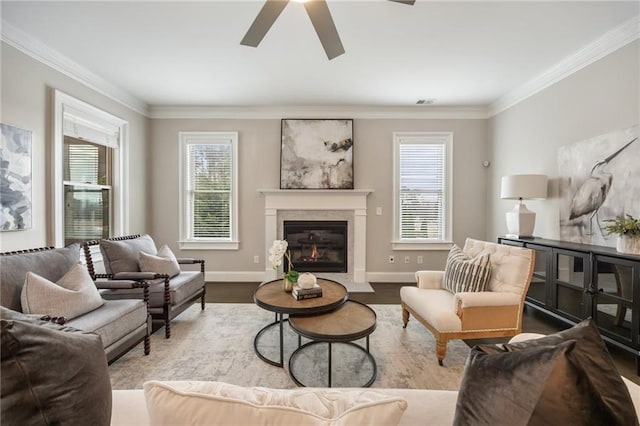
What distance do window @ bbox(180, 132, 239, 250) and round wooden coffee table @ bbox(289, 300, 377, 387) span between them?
274 cm

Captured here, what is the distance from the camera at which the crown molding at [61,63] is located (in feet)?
8.02

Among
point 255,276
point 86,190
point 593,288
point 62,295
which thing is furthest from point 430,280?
point 86,190

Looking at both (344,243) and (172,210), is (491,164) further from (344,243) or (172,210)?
(172,210)

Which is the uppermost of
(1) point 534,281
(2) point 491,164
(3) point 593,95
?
(3) point 593,95

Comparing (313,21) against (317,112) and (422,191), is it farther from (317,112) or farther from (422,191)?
(422,191)

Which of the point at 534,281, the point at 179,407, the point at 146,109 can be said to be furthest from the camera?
the point at 146,109

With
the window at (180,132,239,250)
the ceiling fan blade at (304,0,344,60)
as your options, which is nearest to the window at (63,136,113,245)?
the window at (180,132,239,250)

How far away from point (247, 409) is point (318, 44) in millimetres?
2912

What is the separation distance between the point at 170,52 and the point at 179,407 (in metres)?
3.23

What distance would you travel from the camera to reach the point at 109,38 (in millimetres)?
2592

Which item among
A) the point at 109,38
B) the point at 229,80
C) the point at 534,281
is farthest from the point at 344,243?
the point at 109,38

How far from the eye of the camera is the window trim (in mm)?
2863

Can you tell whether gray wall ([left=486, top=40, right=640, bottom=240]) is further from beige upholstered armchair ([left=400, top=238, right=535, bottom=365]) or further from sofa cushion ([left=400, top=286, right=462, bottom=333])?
sofa cushion ([left=400, top=286, right=462, bottom=333])

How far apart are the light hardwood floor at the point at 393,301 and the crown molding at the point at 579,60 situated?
267 cm
